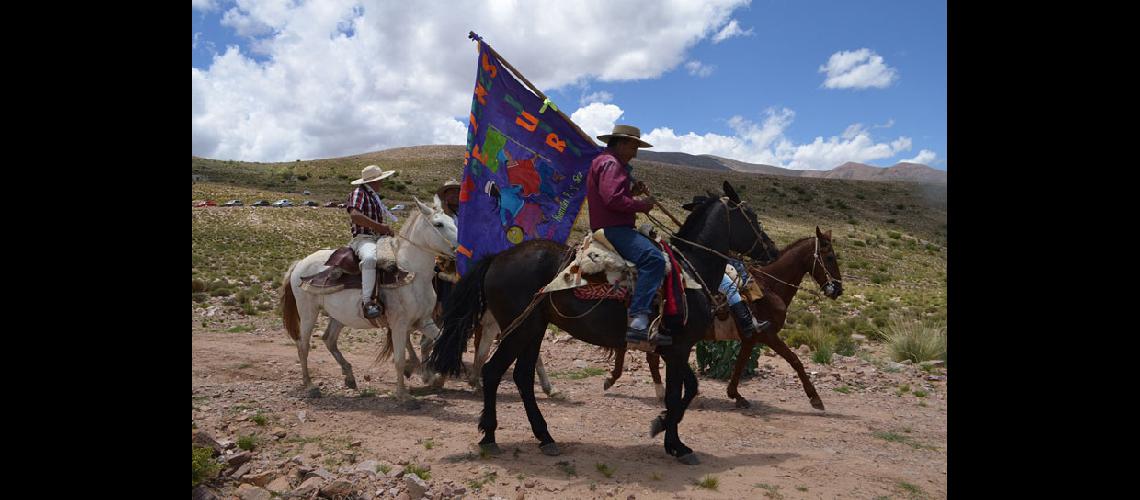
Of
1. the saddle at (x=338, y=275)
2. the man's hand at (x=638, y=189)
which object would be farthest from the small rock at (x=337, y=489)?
the saddle at (x=338, y=275)

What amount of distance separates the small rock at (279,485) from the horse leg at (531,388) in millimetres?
2084

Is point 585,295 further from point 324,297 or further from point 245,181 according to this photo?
point 245,181

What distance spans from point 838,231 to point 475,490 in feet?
150

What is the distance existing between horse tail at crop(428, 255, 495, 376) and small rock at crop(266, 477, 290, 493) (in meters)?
1.60

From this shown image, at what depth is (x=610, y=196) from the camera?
546cm

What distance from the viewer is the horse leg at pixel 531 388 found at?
588 centimetres

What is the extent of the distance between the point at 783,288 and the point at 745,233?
2874 millimetres

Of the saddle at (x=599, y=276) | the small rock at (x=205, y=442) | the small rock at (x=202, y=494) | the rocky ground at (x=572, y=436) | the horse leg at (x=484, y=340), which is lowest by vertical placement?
the rocky ground at (x=572, y=436)

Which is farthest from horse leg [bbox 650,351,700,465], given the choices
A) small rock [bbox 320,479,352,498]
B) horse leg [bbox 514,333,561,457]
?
small rock [bbox 320,479,352,498]

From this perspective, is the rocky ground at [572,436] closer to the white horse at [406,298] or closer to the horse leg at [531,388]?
the horse leg at [531,388]

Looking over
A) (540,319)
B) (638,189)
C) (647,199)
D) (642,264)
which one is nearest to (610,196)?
(647,199)

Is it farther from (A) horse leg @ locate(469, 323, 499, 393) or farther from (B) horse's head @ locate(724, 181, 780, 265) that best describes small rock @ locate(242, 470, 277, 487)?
(B) horse's head @ locate(724, 181, 780, 265)

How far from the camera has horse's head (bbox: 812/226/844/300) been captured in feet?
28.5
